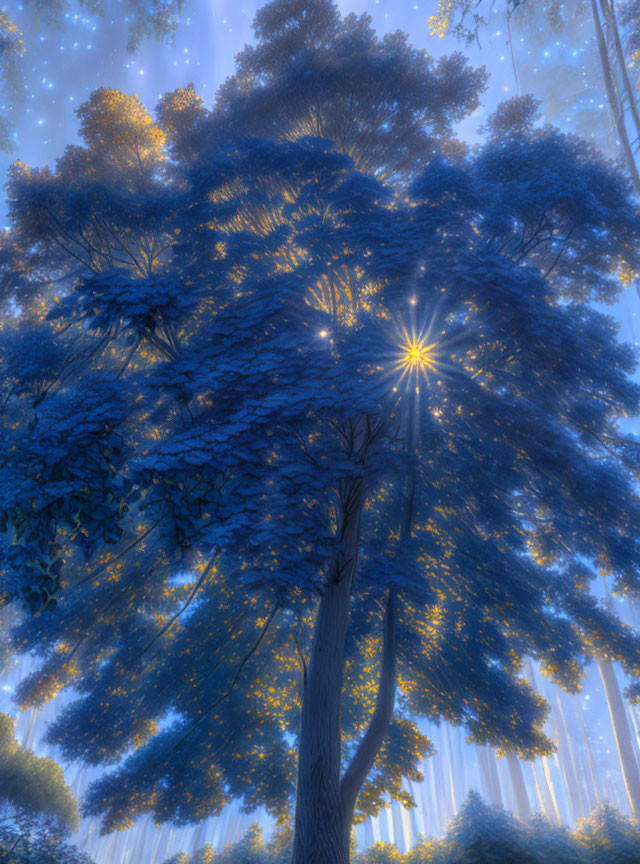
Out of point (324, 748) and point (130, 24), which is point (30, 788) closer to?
point (324, 748)

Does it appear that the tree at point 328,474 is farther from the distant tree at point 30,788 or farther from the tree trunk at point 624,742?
the tree trunk at point 624,742

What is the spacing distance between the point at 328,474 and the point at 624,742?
22849mm

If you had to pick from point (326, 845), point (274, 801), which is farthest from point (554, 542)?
point (274, 801)

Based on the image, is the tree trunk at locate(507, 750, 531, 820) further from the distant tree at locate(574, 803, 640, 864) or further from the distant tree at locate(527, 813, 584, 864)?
the distant tree at locate(527, 813, 584, 864)

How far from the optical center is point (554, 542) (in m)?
8.15

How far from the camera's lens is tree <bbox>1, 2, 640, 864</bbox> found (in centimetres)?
538

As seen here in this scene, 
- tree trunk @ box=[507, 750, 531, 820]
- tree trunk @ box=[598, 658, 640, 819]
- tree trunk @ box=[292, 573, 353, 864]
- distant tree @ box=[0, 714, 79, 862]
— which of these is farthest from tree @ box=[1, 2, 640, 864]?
tree trunk @ box=[507, 750, 531, 820]

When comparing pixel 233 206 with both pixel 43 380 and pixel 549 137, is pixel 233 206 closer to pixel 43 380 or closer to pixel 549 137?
pixel 43 380

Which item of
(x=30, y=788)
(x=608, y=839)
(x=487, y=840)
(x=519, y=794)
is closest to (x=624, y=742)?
(x=519, y=794)

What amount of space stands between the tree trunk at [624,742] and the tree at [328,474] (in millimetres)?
14662

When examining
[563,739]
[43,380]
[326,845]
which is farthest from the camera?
[563,739]

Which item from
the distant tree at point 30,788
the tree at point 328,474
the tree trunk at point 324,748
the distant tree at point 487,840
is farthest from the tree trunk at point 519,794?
the tree trunk at point 324,748

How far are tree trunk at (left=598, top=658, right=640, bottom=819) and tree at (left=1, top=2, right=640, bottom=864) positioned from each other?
577 inches

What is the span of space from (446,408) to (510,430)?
982 millimetres
